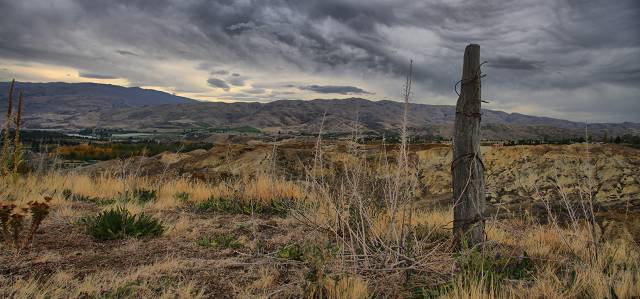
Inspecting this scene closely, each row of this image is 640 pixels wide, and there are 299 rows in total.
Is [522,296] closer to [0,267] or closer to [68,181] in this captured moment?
[0,267]

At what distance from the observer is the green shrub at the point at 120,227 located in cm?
515

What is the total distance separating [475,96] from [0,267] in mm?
4911

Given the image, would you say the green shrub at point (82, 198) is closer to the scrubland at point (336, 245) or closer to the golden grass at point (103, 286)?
the scrubland at point (336, 245)

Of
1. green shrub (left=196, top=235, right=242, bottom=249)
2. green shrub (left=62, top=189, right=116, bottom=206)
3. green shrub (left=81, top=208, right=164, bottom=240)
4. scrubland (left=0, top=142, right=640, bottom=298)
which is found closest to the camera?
scrubland (left=0, top=142, right=640, bottom=298)

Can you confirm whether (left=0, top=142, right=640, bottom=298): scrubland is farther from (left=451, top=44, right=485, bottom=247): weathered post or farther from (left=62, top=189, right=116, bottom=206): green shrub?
(left=451, top=44, right=485, bottom=247): weathered post

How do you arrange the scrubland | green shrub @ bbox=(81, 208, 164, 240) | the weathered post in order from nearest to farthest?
the scrubland < the weathered post < green shrub @ bbox=(81, 208, 164, 240)

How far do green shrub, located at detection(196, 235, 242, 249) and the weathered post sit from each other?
2467mm

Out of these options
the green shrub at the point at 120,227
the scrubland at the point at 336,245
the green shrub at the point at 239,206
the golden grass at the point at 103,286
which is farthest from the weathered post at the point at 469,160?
the green shrub at the point at 120,227

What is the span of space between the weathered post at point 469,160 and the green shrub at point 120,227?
3.66 meters

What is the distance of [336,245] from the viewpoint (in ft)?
14.2

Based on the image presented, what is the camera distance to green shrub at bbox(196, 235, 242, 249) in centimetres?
480

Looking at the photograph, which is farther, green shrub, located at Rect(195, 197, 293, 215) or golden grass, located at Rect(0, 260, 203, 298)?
green shrub, located at Rect(195, 197, 293, 215)

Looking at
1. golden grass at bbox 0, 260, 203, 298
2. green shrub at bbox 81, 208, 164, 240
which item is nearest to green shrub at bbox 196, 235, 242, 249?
green shrub at bbox 81, 208, 164, 240

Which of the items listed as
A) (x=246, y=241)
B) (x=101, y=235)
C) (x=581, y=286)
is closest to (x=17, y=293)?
(x=101, y=235)
